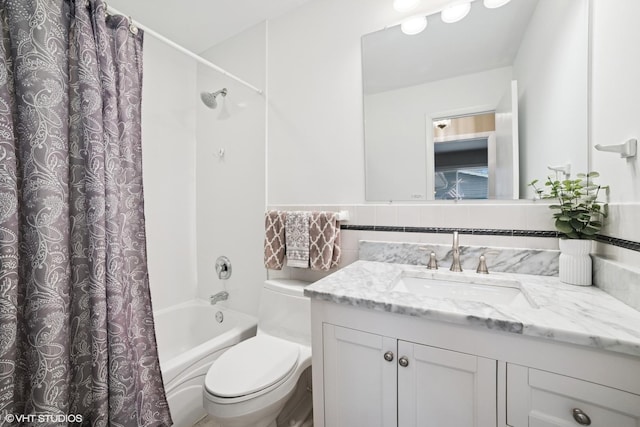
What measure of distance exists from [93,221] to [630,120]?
1750 millimetres

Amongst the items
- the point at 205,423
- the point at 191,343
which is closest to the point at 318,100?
the point at 205,423

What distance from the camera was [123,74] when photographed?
Result: 3.31 ft

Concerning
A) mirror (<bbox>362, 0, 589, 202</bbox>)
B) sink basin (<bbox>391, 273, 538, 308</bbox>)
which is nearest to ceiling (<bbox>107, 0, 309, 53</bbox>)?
mirror (<bbox>362, 0, 589, 202</bbox>)

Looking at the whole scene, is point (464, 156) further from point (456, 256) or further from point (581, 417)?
point (581, 417)

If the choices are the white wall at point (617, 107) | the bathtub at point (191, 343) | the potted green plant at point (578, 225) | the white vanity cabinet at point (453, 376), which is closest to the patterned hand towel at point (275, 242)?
the bathtub at point (191, 343)

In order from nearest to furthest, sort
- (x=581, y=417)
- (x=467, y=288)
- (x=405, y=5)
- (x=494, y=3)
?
1. (x=581, y=417)
2. (x=467, y=288)
3. (x=494, y=3)
4. (x=405, y=5)

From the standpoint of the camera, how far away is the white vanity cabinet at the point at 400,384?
0.72 m

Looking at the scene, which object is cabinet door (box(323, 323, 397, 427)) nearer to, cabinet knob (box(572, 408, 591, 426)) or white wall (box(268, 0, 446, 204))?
cabinet knob (box(572, 408, 591, 426))

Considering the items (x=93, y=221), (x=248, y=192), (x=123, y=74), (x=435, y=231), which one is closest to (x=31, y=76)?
(x=123, y=74)

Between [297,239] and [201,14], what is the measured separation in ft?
5.41

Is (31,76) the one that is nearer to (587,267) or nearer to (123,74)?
(123,74)

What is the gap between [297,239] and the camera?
1.49m

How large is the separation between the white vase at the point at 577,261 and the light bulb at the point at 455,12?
3.59ft

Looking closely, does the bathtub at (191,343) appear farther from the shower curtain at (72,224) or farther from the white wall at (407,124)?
the white wall at (407,124)
